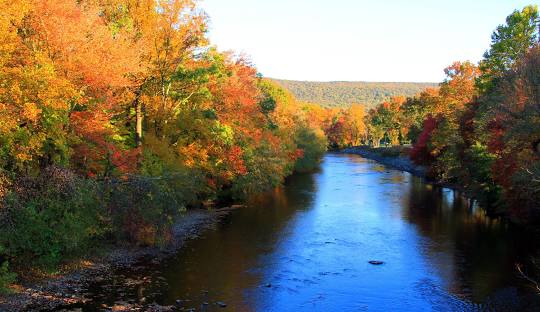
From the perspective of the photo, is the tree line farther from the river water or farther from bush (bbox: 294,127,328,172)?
bush (bbox: 294,127,328,172)

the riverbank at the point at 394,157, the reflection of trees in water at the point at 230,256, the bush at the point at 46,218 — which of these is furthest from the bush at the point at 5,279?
the riverbank at the point at 394,157

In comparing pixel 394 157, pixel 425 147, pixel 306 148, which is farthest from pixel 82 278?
pixel 394 157

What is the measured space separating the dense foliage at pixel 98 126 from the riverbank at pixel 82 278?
2.17ft

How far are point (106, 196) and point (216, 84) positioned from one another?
63.1ft

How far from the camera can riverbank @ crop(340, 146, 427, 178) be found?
2988 inches

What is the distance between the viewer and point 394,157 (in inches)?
3878

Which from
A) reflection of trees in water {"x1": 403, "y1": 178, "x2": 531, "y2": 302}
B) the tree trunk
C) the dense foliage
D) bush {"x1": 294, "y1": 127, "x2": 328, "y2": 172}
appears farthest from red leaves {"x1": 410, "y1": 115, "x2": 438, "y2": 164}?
the tree trunk

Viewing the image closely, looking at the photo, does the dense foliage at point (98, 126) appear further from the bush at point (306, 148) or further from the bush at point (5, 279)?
the bush at point (306, 148)

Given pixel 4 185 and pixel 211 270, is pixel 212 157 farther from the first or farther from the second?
pixel 4 185

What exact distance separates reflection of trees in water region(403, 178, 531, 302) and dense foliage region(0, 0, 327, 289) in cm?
1439

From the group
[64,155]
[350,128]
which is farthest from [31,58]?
[350,128]

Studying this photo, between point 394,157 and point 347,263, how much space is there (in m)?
76.7

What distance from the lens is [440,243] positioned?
29172 mm

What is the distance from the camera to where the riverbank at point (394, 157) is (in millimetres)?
75900
